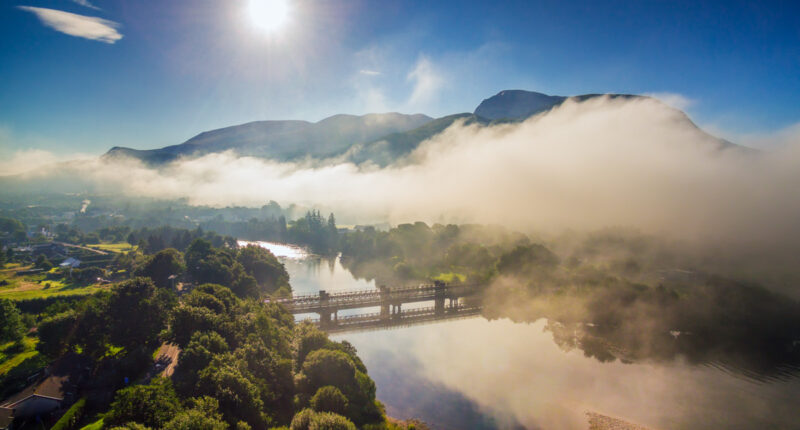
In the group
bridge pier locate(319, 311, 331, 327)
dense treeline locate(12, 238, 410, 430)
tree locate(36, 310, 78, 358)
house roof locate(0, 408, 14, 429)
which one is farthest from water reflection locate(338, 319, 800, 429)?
tree locate(36, 310, 78, 358)

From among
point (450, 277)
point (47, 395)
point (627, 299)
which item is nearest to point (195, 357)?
point (47, 395)

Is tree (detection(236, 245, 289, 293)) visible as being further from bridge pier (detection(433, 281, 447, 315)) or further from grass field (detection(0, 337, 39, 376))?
grass field (detection(0, 337, 39, 376))

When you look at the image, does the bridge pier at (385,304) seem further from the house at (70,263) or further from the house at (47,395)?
the house at (70,263)

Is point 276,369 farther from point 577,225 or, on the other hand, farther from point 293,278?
point 577,225

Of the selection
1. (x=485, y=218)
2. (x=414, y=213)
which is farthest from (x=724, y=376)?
(x=414, y=213)

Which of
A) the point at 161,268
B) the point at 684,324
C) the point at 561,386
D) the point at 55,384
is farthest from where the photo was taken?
the point at 161,268

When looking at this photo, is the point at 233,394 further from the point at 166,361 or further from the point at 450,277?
the point at 450,277

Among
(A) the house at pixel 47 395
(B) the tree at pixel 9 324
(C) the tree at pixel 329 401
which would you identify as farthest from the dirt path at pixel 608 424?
(B) the tree at pixel 9 324
